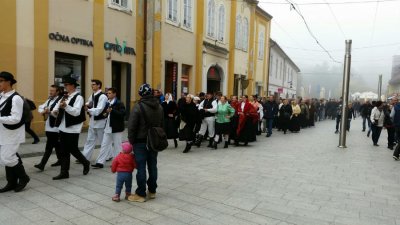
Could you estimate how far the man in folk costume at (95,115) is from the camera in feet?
24.5

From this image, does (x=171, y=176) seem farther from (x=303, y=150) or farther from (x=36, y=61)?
(x=36, y=61)

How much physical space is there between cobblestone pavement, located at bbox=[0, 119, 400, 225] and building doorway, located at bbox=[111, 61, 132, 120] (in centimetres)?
624

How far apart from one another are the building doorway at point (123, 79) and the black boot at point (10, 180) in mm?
9727

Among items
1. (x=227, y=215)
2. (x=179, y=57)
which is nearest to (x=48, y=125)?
(x=227, y=215)

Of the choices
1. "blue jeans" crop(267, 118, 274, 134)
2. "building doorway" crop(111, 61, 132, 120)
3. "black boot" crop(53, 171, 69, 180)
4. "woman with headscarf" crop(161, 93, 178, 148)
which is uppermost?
"building doorway" crop(111, 61, 132, 120)

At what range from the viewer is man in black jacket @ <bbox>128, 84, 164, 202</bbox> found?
17.0ft

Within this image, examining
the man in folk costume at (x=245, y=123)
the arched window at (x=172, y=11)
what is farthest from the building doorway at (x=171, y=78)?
the man in folk costume at (x=245, y=123)

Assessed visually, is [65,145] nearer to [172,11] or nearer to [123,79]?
[123,79]

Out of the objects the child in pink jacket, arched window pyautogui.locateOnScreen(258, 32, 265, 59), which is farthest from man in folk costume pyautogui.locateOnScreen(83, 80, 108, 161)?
arched window pyautogui.locateOnScreen(258, 32, 265, 59)

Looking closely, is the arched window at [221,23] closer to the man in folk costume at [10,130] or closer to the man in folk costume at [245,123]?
the man in folk costume at [245,123]

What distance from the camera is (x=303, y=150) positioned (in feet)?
38.3

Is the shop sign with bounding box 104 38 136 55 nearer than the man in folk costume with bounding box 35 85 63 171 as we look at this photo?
No

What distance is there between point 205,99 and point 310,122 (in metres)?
14.1

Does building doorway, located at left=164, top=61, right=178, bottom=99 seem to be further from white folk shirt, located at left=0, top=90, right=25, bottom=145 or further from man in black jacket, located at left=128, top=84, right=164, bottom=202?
man in black jacket, located at left=128, top=84, right=164, bottom=202
